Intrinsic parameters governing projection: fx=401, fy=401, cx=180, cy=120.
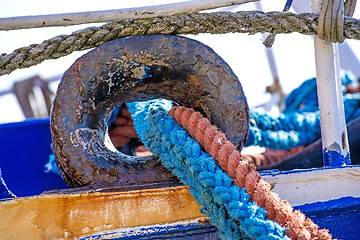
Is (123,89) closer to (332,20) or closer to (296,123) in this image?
(332,20)

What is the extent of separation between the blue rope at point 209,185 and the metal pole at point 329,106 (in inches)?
22.2

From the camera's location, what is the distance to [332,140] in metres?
1.37

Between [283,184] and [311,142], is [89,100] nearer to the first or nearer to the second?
[283,184]

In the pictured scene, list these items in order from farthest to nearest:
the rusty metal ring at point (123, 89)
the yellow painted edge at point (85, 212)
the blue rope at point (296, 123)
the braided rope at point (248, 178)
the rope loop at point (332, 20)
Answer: the blue rope at point (296, 123), the rope loop at point (332, 20), the rusty metal ring at point (123, 89), the yellow painted edge at point (85, 212), the braided rope at point (248, 178)

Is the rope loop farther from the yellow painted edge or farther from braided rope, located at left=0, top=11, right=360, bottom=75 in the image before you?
the yellow painted edge

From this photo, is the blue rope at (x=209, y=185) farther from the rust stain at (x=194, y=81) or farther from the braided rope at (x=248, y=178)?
the rust stain at (x=194, y=81)

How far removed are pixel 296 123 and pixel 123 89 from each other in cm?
142

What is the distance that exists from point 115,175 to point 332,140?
29.2 inches

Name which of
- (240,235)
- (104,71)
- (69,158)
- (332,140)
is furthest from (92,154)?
(332,140)

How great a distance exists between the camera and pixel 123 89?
3.97ft

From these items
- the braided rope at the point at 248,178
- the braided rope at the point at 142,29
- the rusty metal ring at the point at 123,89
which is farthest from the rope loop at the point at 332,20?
the braided rope at the point at 248,178

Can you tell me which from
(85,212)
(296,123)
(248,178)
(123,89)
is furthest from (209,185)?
(296,123)

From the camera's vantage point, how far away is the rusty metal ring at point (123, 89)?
A: 3.76 ft

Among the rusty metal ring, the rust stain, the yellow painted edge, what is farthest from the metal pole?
the yellow painted edge
